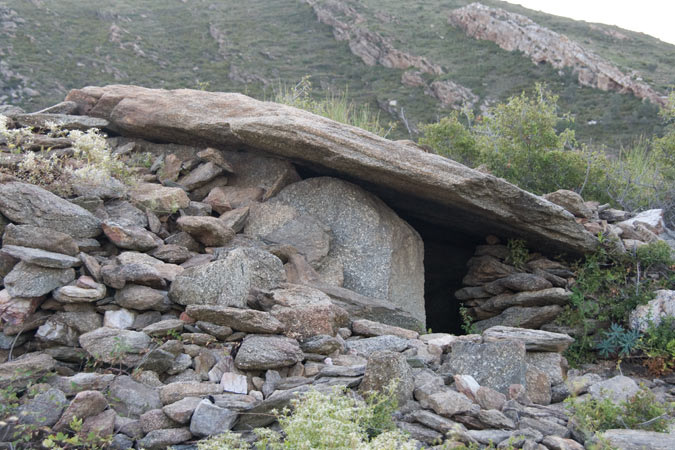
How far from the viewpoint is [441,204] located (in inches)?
295

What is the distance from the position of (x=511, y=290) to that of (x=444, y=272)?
1.90 meters

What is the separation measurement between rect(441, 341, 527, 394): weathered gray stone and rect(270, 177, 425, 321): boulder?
79.4 inches

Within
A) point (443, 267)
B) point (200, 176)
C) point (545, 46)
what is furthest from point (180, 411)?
point (545, 46)

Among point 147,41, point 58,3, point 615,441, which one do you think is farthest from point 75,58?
point 615,441

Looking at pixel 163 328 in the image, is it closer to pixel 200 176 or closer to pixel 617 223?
pixel 200 176

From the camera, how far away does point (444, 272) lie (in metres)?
9.83

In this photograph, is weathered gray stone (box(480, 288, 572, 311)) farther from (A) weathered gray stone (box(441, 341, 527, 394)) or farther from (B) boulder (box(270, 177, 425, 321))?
(A) weathered gray stone (box(441, 341, 527, 394))

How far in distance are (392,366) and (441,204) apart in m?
3.74

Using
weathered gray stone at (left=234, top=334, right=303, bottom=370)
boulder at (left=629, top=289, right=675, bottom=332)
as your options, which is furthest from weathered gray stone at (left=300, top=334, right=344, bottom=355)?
boulder at (left=629, top=289, right=675, bottom=332)

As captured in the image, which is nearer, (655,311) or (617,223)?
(655,311)

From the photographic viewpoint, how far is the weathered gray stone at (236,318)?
474 centimetres

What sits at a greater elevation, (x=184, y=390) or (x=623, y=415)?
(x=623, y=415)

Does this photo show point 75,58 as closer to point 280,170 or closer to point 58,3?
point 58,3

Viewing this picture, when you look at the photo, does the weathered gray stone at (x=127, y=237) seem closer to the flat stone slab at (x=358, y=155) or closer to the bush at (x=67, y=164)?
the bush at (x=67, y=164)
